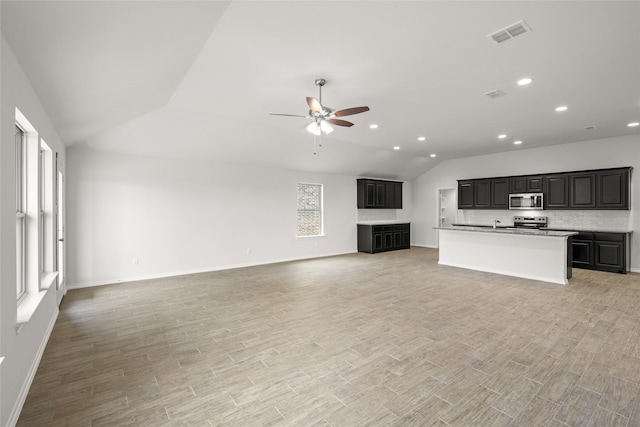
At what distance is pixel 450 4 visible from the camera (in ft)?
7.13

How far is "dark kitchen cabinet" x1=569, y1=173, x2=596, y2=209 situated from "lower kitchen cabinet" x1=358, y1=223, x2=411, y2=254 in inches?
176

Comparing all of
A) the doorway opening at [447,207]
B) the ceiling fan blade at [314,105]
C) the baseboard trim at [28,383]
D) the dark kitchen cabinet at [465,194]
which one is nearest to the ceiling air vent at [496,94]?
the ceiling fan blade at [314,105]

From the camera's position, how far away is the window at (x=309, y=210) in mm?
8359

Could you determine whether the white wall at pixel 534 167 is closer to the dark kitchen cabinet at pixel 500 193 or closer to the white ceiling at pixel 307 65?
the dark kitchen cabinet at pixel 500 193

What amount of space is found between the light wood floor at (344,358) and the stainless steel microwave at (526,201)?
2814 mm

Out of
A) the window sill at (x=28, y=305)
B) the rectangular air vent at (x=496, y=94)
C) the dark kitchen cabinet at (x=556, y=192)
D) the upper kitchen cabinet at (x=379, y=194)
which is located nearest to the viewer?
the window sill at (x=28, y=305)

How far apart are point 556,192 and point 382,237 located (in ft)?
14.9

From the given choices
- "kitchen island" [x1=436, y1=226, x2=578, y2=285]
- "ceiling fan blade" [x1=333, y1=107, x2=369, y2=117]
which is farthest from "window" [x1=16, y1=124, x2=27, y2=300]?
"kitchen island" [x1=436, y1=226, x2=578, y2=285]

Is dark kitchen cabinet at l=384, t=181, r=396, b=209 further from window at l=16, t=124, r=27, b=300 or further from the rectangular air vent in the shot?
window at l=16, t=124, r=27, b=300

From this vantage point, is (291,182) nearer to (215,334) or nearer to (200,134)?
(200,134)

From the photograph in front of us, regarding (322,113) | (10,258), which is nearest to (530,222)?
(322,113)

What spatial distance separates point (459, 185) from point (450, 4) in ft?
25.6

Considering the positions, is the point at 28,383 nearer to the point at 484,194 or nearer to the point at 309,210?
the point at 309,210

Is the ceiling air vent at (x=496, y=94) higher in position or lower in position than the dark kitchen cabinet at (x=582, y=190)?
higher
